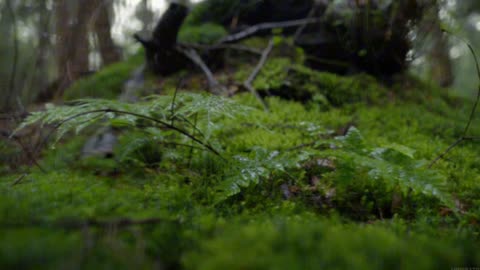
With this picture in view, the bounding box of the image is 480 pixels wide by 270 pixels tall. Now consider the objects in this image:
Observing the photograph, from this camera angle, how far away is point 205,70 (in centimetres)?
469

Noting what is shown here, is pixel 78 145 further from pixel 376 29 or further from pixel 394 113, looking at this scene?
pixel 376 29

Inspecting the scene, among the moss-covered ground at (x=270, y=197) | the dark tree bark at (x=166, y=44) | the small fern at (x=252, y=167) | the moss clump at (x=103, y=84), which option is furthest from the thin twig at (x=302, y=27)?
the small fern at (x=252, y=167)

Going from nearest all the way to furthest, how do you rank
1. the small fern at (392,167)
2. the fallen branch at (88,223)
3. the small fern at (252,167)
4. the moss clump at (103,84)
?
the fallen branch at (88,223)
the small fern at (392,167)
the small fern at (252,167)
the moss clump at (103,84)

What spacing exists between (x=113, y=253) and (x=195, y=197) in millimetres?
1089

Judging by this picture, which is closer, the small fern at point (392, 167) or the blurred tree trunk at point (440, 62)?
the small fern at point (392, 167)

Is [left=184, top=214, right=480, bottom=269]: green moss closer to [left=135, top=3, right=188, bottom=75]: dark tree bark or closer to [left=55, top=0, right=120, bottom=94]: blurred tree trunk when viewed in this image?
[left=135, top=3, right=188, bottom=75]: dark tree bark

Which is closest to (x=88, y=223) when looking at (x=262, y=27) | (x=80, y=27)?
(x=80, y=27)

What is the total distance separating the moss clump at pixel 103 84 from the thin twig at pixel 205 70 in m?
1.79

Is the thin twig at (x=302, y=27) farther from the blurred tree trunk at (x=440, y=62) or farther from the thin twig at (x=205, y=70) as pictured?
the blurred tree trunk at (x=440, y=62)

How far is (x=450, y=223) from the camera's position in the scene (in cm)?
177

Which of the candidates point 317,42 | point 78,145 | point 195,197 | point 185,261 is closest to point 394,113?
point 317,42

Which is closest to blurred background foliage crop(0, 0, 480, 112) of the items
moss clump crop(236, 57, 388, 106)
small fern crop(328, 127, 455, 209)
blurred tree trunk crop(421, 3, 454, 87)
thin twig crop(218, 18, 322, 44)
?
blurred tree trunk crop(421, 3, 454, 87)

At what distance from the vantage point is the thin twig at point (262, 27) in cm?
577

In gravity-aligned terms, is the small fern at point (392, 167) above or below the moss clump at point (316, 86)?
below
